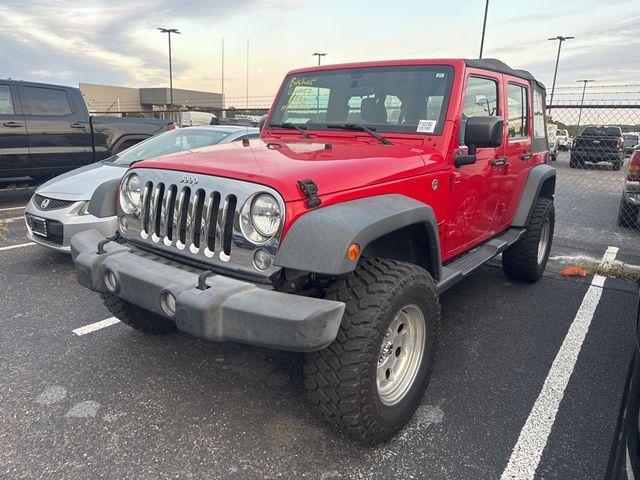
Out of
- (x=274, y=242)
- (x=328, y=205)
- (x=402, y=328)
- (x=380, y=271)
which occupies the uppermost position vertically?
(x=328, y=205)

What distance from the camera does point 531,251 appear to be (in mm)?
4641

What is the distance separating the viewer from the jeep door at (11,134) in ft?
25.2

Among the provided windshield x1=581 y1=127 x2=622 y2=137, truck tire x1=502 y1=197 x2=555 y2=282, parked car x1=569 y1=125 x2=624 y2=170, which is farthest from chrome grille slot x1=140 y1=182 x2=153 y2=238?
windshield x1=581 y1=127 x2=622 y2=137

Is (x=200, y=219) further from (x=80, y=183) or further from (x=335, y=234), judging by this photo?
(x=80, y=183)

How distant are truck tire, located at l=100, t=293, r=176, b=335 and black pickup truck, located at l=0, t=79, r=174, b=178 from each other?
18.5ft

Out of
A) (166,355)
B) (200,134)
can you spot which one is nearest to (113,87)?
(200,134)

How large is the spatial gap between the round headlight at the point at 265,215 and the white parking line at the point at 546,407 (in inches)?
61.3

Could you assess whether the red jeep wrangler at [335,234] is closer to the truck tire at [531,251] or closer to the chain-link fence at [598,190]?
the truck tire at [531,251]

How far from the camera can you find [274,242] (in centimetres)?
220

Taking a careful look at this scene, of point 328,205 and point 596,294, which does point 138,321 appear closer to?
point 328,205

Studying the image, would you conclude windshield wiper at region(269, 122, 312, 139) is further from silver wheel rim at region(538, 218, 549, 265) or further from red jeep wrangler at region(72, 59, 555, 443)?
silver wheel rim at region(538, 218, 549, 265)

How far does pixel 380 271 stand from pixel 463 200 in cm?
135

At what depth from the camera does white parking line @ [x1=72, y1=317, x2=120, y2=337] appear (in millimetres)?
3609

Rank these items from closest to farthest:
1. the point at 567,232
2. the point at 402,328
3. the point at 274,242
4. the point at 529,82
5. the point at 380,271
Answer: the point at 274,242, the point at 380,271, the point at 402,328, the point at 529,82, the point at 567,232
